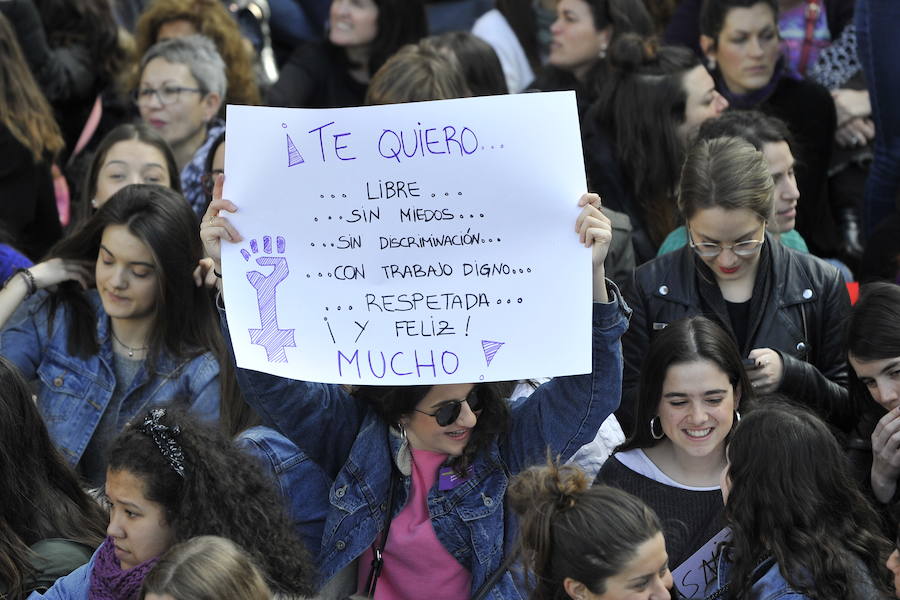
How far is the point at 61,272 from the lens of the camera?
5.02 m

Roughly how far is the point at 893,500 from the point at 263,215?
77.6 inches

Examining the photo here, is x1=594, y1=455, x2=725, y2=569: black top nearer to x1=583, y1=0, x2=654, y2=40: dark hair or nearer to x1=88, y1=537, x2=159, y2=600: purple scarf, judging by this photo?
x1=88, y1=537, x2=159, y2=600: purple scarf

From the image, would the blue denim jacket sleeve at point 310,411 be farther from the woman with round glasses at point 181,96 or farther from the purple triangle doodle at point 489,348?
the woman with round glasses at point 181,96

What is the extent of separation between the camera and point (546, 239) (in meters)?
3.57

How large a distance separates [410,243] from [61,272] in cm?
188

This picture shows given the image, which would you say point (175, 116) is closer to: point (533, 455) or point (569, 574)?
point (533, 455)

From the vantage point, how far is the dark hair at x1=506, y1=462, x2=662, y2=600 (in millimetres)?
3377

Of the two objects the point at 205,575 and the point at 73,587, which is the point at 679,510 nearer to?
the point at 205,575

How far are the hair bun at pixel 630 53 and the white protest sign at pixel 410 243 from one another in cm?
241

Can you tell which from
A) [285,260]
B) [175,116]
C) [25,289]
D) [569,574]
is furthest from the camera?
[175,116]

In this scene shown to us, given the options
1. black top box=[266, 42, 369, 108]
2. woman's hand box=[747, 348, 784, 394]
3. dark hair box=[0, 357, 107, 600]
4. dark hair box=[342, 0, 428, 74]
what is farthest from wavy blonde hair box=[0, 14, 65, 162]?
woman's hand box=[747, 348, 784, 394]

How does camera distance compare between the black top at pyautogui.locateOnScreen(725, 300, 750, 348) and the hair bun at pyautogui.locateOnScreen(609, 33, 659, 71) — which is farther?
the hair bun at pyautogui.locateOnScreen(609, 33, 659, 71)

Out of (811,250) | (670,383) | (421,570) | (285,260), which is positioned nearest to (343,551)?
(421,570)

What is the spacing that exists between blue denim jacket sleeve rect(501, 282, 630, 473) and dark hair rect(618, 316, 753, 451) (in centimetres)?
47
